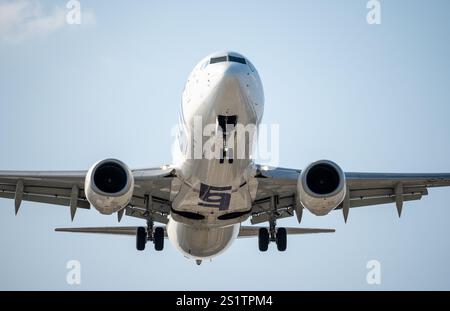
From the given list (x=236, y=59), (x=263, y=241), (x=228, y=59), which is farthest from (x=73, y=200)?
(x=236, y=59)

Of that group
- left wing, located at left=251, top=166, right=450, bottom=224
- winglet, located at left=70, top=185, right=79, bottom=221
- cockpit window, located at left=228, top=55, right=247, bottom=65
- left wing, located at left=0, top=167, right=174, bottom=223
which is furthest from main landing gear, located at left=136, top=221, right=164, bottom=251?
cockpit window, located at left=228, top=55, right=247, bottom=65

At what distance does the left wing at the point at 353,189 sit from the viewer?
1001 inches

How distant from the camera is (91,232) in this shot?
28922 millimetres

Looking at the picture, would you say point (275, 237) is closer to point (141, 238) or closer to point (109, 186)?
point (141, 238)

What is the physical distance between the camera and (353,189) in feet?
92.0

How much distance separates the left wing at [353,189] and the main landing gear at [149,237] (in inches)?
146

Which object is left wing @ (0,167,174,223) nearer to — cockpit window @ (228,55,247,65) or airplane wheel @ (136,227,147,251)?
airplane wheel @ (136,227,147,251)

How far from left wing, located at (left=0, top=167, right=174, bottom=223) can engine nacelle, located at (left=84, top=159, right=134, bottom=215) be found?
200 centimetres

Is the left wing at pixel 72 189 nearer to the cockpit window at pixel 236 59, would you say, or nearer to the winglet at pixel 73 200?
the winglet at pixel 73 200

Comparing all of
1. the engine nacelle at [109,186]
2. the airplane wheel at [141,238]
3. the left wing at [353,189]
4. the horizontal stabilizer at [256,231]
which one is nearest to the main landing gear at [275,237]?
the left wing at [353,189]

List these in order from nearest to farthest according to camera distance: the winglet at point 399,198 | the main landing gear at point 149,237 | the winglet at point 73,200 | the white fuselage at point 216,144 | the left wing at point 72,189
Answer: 1. the white fuselage at point 216,144
2. the left wing at point 72,189
3. the winglet at point 73,200
4. the winglet at point 399,198
5. the main landing gear at point 149,237
